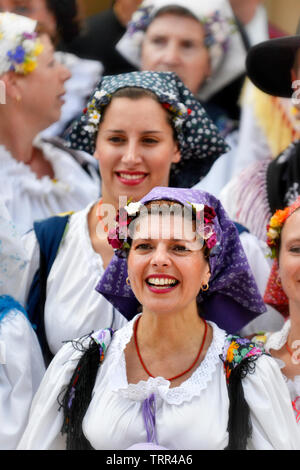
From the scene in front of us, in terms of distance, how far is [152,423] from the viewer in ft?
8.29

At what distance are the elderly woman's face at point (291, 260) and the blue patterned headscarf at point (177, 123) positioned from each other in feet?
2.27

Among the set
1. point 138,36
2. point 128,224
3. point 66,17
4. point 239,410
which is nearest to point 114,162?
point 128,224

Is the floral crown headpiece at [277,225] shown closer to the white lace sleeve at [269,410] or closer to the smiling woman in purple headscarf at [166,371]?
the smiling woman in purple headscarf at [166,371]

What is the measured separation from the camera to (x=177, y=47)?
4.64 metres

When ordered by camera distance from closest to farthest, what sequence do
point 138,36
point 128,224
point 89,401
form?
point 89,401, point 128,224, point 138,36

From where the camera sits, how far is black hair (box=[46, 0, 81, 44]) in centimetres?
500

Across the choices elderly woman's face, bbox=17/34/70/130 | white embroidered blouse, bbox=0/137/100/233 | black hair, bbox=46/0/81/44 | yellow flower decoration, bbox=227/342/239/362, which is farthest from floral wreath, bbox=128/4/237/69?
yellow flower decoration, bbox=227/342/239/362

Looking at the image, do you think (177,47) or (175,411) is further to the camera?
(177,47)

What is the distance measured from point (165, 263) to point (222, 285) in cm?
43

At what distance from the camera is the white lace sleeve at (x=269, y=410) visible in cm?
252

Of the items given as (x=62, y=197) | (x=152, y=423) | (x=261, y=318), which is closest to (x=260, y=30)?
(x=62, y=197)

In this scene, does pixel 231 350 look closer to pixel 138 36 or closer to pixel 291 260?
pixel 291 260

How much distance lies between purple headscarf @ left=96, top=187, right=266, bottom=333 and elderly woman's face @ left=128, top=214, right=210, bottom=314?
0.14 metres

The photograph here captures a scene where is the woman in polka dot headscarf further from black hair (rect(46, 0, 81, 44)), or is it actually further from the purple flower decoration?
black hair (rect(46, 0, 81, 44))
